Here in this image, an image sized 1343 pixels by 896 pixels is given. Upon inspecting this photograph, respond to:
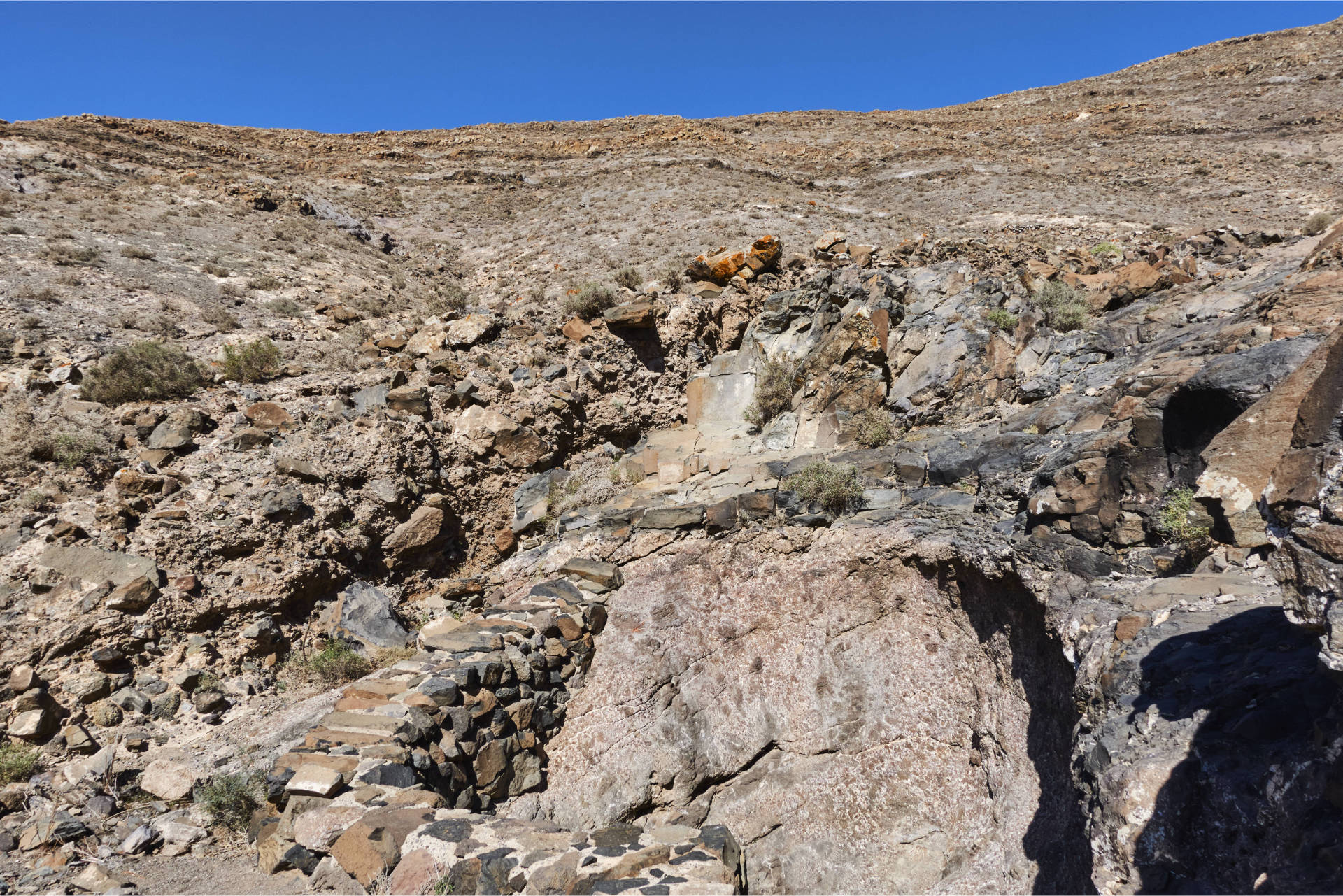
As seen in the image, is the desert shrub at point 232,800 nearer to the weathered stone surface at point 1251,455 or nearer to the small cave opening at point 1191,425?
the weathered stone surface at point 1251,455

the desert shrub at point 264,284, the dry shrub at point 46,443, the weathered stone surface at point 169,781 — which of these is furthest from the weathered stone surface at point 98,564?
the desert shrub at point 264,284

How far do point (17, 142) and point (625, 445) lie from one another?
57.8 feet

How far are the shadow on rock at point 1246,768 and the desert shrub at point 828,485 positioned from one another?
3.35m

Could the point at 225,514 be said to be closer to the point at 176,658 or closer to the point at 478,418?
the point at 176,658

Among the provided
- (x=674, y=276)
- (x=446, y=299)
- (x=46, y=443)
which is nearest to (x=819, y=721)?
(x=674, y=276)

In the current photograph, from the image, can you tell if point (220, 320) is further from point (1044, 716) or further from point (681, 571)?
point (1044, 716)

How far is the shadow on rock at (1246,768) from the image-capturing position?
2.41m

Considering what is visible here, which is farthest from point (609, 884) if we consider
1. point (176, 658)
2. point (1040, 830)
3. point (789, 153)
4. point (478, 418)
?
point (789, 153)

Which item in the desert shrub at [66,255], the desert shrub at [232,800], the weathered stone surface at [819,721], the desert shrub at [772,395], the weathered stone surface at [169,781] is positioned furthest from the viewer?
the desert shrub at [66,255]

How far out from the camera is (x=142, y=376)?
313 inches

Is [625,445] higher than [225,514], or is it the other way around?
[625,445]

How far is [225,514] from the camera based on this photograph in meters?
6.87

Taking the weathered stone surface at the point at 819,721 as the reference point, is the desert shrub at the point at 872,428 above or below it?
above

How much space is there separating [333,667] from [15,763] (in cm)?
222
